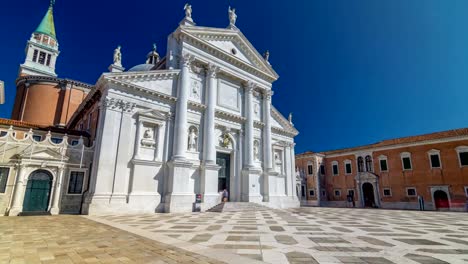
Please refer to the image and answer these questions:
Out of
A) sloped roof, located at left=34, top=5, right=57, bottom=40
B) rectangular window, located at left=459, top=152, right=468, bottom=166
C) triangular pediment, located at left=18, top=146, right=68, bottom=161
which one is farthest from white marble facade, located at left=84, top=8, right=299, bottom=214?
sloped roof, located at left=34, top=5, right=57, bottom=40

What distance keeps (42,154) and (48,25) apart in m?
46.2

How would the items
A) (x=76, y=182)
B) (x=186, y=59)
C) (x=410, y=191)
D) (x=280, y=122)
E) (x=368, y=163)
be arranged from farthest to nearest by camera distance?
(x=368, y=163) < (x=410, y=191) < (x=280, y=122) < (x=186, y=59) < (x=76, y=182)

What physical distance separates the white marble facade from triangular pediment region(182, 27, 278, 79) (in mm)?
90

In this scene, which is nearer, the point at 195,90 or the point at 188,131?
the point at 188,131

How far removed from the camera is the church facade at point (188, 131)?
15.4m

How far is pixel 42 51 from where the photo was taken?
4366 cm

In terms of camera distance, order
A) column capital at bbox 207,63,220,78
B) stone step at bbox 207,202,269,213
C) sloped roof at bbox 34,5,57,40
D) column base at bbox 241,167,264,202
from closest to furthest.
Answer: stone step at bbox 207,202,269,213 → column capital at bbox 207,63,220,78 → column base at bbox 241,167,264,202 → sloped roof at bbox 34,5,57,40

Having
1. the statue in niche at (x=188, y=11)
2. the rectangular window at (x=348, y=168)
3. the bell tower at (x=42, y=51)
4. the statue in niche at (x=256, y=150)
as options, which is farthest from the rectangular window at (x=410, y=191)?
the bell tower at (x=42, y=51)

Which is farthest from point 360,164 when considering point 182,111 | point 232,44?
point 182,111

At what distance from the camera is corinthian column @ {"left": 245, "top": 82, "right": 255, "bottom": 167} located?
2244 centimetres

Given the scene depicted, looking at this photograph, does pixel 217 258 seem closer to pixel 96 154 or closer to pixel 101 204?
pixel 101 204

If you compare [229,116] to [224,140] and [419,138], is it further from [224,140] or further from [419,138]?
[419,138]

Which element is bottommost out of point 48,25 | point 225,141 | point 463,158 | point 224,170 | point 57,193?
point 57,193

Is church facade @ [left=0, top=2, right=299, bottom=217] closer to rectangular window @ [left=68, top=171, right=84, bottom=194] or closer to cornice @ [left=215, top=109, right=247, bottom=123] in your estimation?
cornice @ [left=215, top=109, right=247, bottom=123]
